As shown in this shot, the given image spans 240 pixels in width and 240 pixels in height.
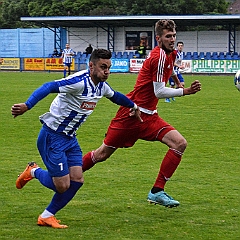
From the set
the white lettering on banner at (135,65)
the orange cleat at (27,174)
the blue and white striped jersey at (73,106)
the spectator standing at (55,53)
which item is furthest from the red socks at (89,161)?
the spectator standing at (55,53)

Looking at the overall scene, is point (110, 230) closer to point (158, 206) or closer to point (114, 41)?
point (158, 206)

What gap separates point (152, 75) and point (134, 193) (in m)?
1.44

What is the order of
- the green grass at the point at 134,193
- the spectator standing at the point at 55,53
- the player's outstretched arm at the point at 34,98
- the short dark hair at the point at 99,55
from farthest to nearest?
the spectator standing at the point at 55,53, the short dark hair at the point at 99,55, the green grass at the point at 134,193, the player's outstretched arm at the point at 34,98

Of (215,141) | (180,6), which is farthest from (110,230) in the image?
(180,6)

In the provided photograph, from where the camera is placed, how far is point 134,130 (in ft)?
23.6

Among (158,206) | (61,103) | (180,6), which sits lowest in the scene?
(158,206)

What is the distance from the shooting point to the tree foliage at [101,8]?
176ft

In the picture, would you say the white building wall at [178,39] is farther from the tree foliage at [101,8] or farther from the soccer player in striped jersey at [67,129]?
the soccer player in striped jersey at [67,129]

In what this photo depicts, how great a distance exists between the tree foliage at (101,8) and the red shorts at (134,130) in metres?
46.7

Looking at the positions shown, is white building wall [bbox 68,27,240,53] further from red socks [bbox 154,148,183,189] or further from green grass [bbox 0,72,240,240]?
red socks [bbox 154,148,183,189]

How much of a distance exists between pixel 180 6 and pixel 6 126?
136ft

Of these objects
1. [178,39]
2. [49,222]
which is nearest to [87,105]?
[49,222]

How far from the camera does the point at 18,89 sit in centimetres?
2428

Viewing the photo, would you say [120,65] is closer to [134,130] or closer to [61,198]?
[134,130]
